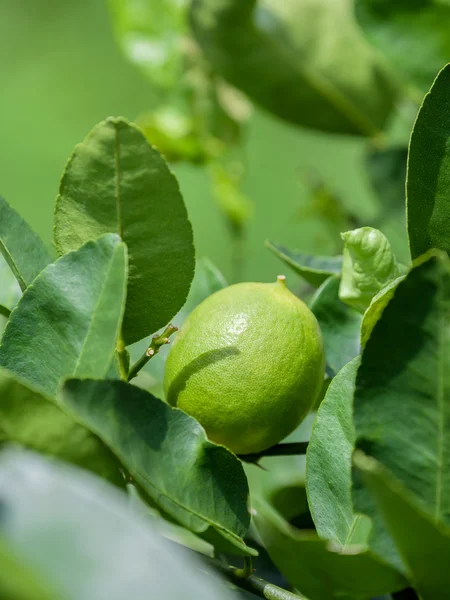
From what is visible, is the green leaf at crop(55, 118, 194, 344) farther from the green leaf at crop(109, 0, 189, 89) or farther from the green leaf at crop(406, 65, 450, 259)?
the green leaf at crop(109, 0, 189, 89)

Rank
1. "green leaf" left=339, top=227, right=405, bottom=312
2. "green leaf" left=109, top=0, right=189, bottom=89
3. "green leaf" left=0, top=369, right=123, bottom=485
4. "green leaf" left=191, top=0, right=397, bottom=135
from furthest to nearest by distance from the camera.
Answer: "green leaf" left=109, top=0, right=189, bottom=89
"green leaf" left=191, top=0, right=397, bottom=135
"green leaf" left=339, top=227, right=405, bottom=312
"green leaf" left=0, top=369, right=123, bottom=485

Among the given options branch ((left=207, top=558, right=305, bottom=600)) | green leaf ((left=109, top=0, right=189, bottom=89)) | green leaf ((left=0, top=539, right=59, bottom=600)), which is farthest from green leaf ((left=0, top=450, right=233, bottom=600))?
green leaf ((left=109, top=0, right=189, bottom=89))

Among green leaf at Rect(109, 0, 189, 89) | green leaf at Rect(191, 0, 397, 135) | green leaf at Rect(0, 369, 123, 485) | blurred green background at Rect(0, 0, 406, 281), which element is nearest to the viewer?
green leaf at Rect(0, 369, 123, 485)

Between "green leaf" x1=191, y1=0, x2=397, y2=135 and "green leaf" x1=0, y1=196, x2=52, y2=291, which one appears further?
"green leaf" x1=191, y1=0, x2=397, y2=135

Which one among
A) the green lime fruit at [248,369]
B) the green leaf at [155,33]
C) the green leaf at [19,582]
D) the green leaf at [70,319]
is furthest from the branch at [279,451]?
the green leaf at [155,33]

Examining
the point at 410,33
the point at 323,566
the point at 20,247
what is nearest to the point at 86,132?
the point at 410,33

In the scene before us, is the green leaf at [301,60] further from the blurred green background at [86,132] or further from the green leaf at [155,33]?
the blurred green background at [86,132]
